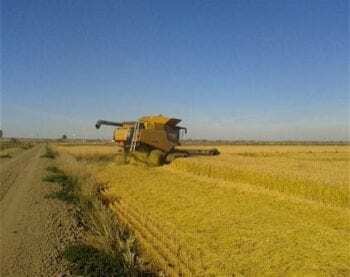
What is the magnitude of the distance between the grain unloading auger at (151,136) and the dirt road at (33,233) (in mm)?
12181

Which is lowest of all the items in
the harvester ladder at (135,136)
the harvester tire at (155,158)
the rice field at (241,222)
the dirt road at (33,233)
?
the dirt road at (33,233)

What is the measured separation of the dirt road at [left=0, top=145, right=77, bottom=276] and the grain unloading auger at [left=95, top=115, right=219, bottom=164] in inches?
480

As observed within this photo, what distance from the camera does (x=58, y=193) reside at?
1912cm

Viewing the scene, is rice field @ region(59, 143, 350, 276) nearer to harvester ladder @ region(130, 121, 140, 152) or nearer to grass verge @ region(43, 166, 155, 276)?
grass verge @ region(43, 166, 155, 276)

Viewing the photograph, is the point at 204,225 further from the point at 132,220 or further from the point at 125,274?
the point at 125,274

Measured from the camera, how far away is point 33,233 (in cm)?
1198

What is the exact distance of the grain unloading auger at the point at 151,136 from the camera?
31.6m

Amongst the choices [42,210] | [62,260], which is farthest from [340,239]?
[42,210]

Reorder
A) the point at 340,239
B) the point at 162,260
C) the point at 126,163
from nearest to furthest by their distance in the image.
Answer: the point at 162,260, the point at 340,239, the point at 126,163

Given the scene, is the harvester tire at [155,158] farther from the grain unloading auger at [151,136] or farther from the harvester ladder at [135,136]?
the harvester ladder at [135,136]

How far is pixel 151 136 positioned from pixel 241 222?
19.4 meters

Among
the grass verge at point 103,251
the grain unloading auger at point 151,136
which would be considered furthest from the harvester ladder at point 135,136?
the grass verge at point 103,251

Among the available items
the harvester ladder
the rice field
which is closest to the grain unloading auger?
the harvester ladder

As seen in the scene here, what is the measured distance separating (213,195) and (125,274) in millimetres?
9354
